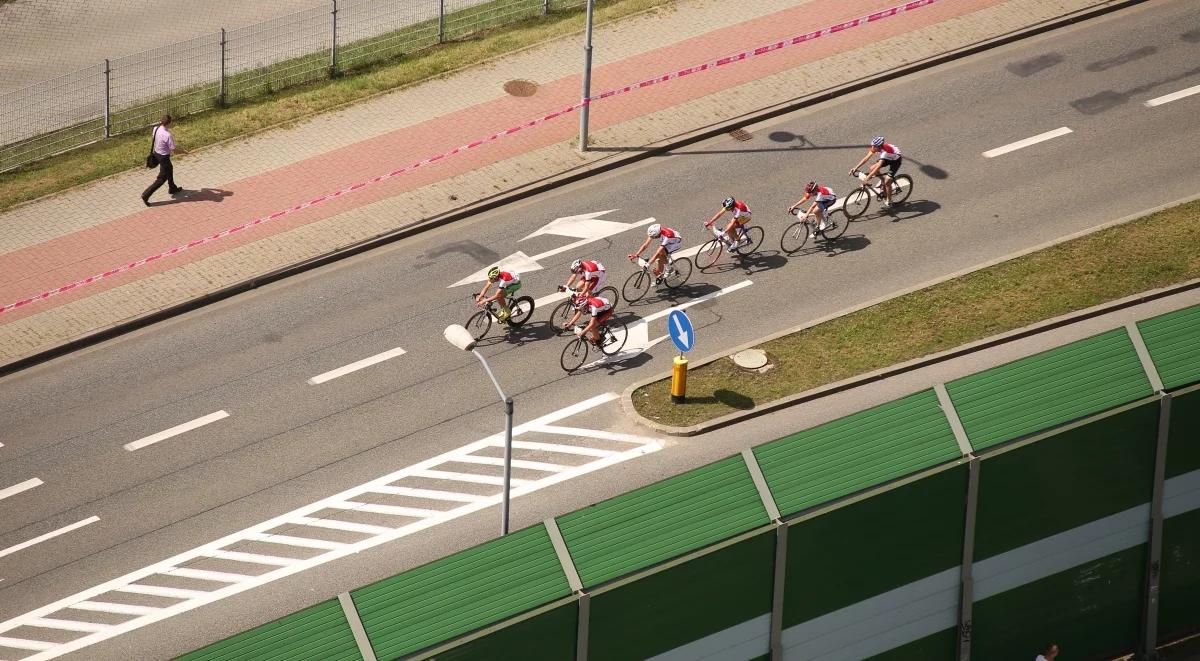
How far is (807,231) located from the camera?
28.4 meters

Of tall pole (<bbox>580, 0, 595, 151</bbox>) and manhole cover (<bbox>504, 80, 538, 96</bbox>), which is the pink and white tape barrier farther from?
manhole cover (<bbox>504, 80, 538, 96</bbox>)

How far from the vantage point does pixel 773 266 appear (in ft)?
91.8

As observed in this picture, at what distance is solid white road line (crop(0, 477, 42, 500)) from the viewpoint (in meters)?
23.9

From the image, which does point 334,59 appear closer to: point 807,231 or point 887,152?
point 807,231

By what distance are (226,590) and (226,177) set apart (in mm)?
11552

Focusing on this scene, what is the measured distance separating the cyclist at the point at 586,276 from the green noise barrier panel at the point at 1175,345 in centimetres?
1007

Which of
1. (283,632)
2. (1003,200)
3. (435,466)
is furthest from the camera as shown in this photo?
(1003,200)

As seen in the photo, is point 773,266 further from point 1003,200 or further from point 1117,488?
point 1117,488

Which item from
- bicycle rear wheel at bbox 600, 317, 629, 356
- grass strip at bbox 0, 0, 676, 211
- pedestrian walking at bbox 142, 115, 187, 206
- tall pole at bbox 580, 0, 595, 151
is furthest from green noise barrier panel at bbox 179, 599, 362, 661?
grass strip at bbox 0, 0, 676, 211

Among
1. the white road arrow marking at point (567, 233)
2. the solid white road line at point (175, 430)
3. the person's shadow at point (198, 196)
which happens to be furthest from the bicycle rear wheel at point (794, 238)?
the person's shadow at point (198, 196)

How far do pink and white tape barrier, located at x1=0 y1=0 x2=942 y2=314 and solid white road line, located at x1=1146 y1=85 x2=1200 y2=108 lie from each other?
5.81 meters

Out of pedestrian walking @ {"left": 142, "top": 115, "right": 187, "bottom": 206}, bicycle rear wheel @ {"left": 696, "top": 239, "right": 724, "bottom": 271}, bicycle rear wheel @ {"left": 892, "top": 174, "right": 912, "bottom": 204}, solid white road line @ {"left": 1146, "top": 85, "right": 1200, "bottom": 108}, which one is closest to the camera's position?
bicycle rear wheel @ {"left": 696, "top": 239, "right": 724, "bottom": 271}

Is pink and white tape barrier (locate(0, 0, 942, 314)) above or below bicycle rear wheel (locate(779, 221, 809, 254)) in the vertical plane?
above

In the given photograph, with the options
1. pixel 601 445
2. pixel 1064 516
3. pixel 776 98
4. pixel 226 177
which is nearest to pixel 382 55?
pixel 226 177
